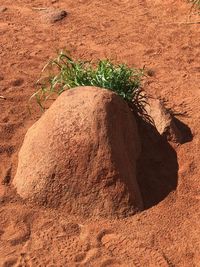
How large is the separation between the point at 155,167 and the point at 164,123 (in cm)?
43

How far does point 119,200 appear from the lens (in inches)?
158

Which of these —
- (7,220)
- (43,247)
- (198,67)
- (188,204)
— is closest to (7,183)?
(7,220)

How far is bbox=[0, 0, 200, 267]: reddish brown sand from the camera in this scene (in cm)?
377

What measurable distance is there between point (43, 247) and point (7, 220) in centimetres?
40

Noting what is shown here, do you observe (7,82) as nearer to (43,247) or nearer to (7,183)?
(7,183)

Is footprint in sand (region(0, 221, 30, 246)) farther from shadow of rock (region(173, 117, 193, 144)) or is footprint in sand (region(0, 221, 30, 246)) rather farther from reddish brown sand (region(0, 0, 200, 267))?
shadow of rock (region(173, 117, 193, 144))

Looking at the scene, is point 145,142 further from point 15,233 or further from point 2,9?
point 2,9

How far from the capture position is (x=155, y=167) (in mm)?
4496

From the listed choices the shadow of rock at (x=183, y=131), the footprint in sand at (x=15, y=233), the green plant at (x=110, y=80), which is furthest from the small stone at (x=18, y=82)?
the footprint in sand at (x=15, y=233)

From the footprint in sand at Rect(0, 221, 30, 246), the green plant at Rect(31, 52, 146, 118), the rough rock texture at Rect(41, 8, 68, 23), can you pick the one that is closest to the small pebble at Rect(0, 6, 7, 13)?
the rough rock texture at Rect(41, 8, 68, 23)

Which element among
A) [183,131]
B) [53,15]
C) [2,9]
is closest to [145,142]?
[183,131]

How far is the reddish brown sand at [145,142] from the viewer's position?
3.77m

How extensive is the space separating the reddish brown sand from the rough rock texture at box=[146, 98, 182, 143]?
0.10 meters

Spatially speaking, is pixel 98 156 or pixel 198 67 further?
pixel 198 67
